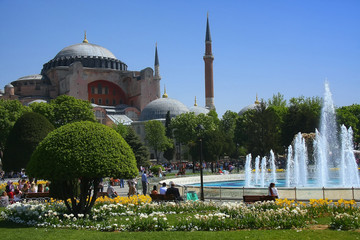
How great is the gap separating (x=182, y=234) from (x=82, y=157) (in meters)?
2.74

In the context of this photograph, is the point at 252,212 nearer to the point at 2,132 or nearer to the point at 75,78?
the point at 2,132

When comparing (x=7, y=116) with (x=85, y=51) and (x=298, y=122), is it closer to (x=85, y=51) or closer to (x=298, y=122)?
(x=298, y=122)

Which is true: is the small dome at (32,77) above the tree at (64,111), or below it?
above

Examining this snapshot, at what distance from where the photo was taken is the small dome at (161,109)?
5816 centimetres

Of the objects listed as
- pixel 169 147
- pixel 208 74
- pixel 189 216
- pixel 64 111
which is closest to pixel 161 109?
pixel 208 74

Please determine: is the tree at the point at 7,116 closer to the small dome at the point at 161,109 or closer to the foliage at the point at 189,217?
the small dome at the point at 161,109

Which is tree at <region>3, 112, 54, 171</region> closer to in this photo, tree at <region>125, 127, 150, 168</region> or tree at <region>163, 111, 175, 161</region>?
tree at <region>125, 127, 150, 168</region>

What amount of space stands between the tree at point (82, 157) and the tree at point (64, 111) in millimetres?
28858

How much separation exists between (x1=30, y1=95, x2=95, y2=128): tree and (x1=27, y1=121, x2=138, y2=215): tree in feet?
94.7

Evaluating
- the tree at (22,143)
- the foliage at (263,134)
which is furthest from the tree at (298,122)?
the tree at (22,143)

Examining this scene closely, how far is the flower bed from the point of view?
8.20 meters

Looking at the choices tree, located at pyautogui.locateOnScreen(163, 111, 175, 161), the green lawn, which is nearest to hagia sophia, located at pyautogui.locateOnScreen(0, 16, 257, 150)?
tree, located at pyautogui.locateOnScreen(163, 111, 175, 161)

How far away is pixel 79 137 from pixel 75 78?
5250cm

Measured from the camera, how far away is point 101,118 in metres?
58.1
